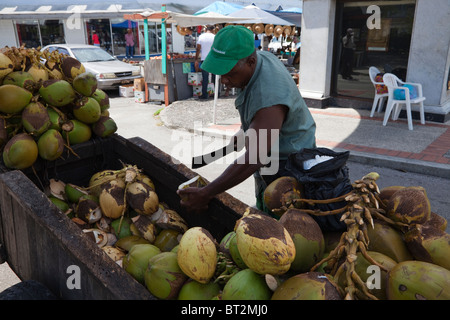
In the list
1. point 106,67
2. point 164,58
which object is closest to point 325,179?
point 164,58

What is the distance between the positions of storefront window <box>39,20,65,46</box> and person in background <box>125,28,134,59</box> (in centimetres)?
421

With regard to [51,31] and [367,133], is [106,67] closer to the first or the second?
[367,133]

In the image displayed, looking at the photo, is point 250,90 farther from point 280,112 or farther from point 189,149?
point 189,149

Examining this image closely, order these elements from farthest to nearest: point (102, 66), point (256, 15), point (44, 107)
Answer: point (256, 15), point (102, 66), point (44, 107)

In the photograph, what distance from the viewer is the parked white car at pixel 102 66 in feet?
44.8

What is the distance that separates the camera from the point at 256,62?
231 centimetres

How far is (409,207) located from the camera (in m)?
1.58

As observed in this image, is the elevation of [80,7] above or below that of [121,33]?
above

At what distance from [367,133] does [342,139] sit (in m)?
0.68

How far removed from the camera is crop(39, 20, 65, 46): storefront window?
24.1m

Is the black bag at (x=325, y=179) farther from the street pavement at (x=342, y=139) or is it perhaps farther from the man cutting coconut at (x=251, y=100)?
the street pavement at (x=342, y=139)

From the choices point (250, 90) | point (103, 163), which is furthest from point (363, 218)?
point (103, 163)

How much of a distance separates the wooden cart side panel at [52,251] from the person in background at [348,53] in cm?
982

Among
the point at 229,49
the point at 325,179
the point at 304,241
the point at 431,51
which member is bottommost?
the point at 304,241
